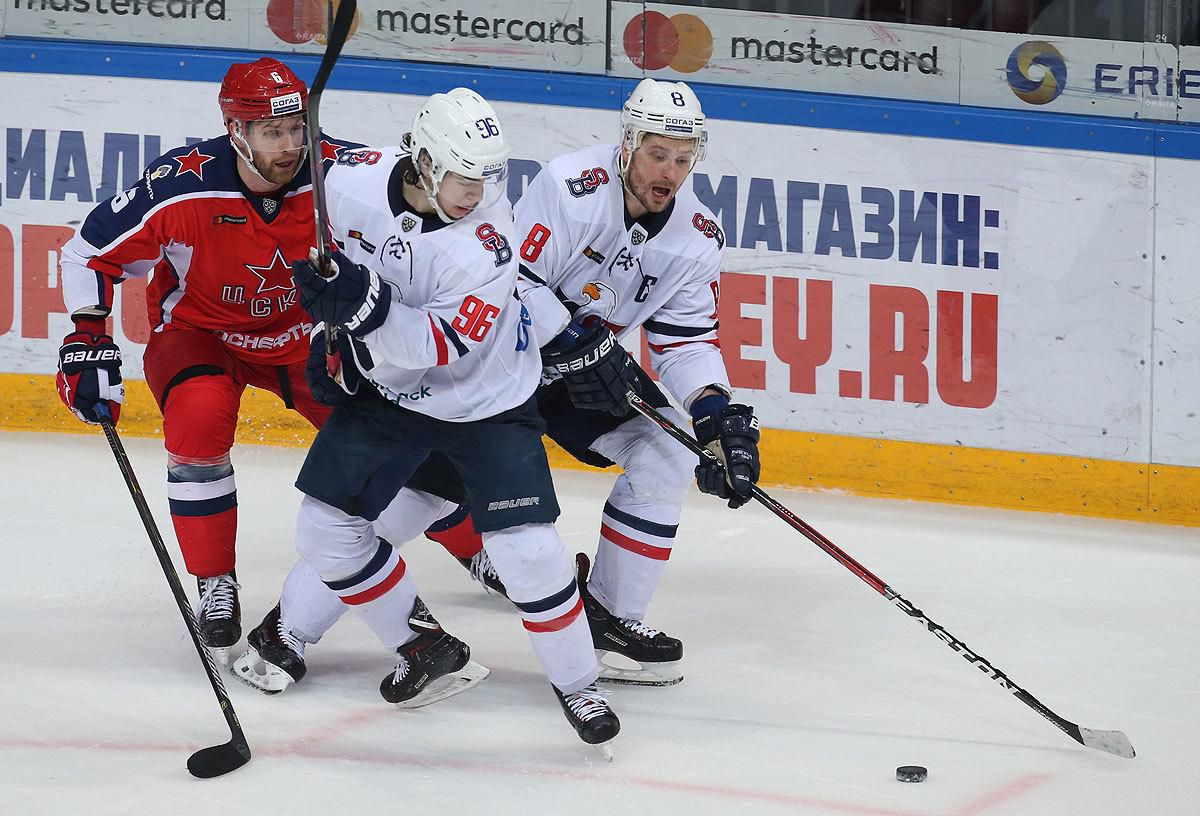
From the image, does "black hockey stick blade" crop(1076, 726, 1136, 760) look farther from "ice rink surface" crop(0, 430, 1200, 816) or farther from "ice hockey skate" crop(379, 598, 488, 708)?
"ice hockey skate" crop(379, 598, 488, 708)

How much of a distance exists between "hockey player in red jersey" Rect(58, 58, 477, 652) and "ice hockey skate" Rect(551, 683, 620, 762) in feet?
2.62

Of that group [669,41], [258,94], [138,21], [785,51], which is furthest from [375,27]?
→ [258,94]

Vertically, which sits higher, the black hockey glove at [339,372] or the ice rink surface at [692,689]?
the black hockey glove at [339,372]

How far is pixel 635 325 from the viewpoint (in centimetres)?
337

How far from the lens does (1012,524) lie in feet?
15.3

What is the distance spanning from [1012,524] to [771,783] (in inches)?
88.9

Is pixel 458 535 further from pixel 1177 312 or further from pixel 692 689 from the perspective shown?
pixel 1177 312

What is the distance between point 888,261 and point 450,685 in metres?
2.39

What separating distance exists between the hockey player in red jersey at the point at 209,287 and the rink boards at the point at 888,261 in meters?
1.65

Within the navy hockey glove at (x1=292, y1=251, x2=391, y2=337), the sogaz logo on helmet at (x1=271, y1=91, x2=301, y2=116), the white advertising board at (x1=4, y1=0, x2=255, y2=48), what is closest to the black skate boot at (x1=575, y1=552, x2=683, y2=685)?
the navy hockey glove at (x1=292, y1=251, x2=391, y2=337)

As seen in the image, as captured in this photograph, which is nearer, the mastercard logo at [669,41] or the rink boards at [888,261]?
the rink boards at [888,261]

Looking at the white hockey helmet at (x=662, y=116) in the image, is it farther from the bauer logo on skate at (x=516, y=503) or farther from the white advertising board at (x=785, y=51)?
the white advertising board at (x=785, y=51)

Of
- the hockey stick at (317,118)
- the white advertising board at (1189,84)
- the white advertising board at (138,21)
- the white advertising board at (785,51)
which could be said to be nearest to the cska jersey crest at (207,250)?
the hockey stick at (317,118)

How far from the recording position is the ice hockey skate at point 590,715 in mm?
2719
